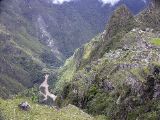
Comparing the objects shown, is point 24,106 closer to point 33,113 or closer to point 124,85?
point 33,113

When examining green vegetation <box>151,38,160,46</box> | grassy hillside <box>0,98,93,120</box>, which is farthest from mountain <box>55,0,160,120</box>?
grassy hillside <box>0,98,93,120</box>

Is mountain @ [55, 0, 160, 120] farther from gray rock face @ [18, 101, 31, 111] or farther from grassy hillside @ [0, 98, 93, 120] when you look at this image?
gray rock face @ [18, 101, 31, 111]

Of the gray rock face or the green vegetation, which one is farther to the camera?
the green vegetation

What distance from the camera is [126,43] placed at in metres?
158

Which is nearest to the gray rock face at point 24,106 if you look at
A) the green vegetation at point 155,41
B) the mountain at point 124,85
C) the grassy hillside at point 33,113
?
the grassy hillside at point 33,113

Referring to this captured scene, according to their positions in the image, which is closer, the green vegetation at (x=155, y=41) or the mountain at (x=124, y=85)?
the mountain at (x=124, y=85)

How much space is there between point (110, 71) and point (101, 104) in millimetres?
14430

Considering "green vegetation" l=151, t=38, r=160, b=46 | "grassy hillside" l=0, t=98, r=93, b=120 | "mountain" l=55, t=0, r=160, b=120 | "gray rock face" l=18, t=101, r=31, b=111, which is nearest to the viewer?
"grassy hillside" l=0, t=98, r=93, b=120

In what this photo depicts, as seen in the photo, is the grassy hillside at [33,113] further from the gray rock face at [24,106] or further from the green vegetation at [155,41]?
Result: the green vegetation at [155,41]

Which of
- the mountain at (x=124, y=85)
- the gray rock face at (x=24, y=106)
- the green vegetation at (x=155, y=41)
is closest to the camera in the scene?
the gray rock face at (x=24, y=106)

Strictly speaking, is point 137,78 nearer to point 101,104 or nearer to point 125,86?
point 125,86

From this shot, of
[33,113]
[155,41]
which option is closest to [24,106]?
[33,113]

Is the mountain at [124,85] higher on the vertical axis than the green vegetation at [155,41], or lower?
lower

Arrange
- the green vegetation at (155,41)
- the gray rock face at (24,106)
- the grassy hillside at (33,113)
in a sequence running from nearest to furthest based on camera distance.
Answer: the grassy hillside at (33,113), the gray rock face at (24,106), the green vegetation at (155,41)
